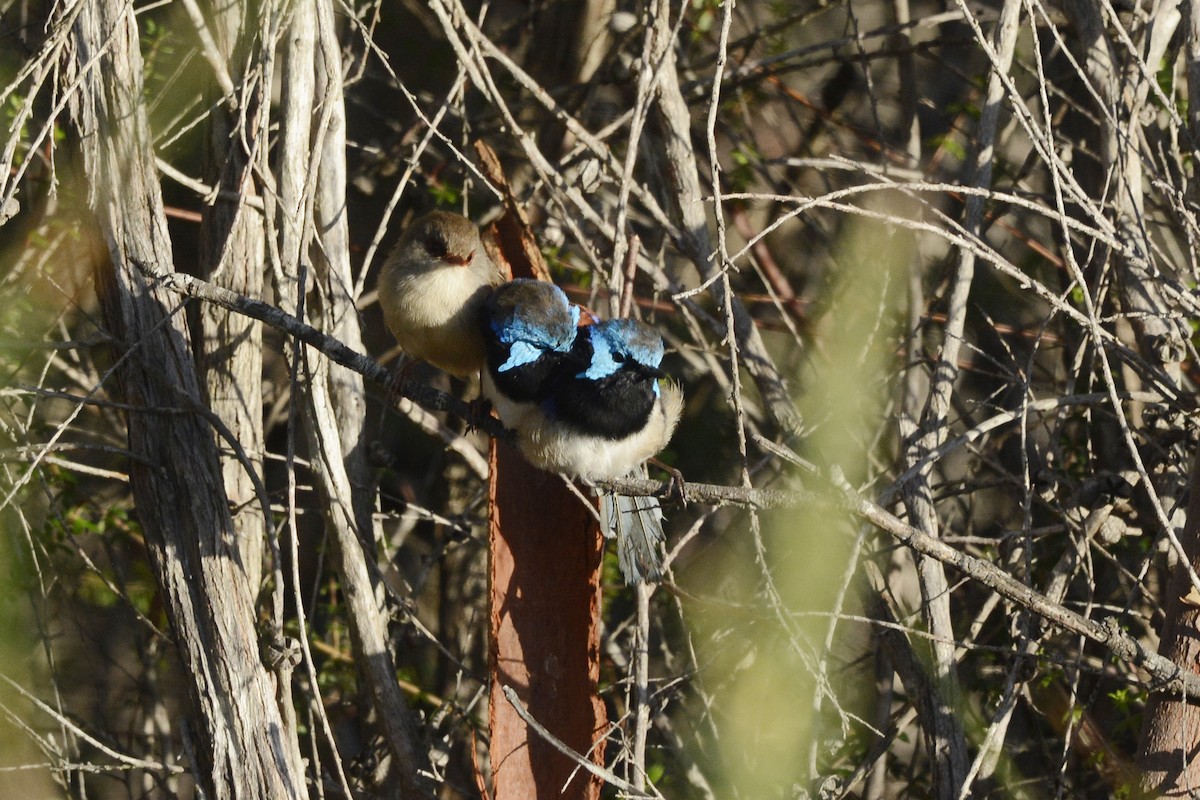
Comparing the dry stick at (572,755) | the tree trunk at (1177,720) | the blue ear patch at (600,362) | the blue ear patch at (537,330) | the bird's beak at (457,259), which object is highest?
the bird's beak at (457,259)

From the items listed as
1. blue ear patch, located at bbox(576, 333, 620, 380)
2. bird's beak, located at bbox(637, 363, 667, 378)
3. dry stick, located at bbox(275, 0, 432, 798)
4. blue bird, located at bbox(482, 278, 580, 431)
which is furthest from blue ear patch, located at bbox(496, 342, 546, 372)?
dry stick, located at bbox(275, 0, 432, 798)

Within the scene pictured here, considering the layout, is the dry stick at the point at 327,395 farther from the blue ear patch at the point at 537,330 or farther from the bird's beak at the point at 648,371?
the bird's beak at the point at 648,371

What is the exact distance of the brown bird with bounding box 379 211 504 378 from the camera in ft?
10.6

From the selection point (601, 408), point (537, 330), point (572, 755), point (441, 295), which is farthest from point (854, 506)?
point (441, 295)

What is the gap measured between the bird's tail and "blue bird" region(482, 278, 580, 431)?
398 mm

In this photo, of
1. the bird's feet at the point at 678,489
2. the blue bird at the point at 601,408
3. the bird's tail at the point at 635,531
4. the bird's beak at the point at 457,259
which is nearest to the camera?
the bird's feet at the point at 678,489

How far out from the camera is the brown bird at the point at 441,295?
10.6 ft

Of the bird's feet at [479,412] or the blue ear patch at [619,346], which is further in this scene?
the bird's feet at [479,412]

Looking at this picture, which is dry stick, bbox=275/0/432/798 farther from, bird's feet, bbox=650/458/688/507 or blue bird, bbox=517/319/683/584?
bird's feet, bbox=650/458/688/507

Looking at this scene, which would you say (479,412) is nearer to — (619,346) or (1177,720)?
(619,346)

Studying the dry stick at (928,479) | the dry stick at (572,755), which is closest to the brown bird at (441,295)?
the dry stick at (572,755)

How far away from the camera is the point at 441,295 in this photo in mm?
3244

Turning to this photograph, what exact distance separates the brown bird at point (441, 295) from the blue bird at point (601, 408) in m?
0.41

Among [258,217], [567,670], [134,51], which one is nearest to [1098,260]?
[567,670]
